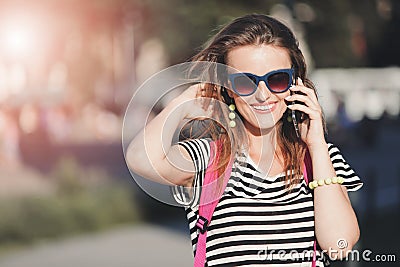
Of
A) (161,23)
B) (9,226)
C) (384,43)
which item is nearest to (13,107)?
(161,23)

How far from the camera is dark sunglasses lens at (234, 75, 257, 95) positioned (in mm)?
2303

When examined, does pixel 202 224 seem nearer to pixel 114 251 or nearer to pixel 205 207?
pixel 205 207

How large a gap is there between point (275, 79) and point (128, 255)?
19.9 feet

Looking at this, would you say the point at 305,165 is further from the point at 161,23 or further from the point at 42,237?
the point at 161,23

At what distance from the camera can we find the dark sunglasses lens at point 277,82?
2.29 meters

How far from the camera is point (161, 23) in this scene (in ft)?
41.9

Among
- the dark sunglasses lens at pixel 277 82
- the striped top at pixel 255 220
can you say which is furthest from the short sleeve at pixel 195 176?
the dark sunglasses lens at pixel 277 82

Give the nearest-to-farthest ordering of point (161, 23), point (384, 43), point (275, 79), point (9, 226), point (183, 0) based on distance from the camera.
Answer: point (275, 79) < point (9, 226) < point (183, 0) < point (161, 23) < point (384, 43)

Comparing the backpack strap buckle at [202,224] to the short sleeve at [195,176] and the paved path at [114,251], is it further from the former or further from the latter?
the paved path at [114,251]

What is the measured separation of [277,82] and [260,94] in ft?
0.18

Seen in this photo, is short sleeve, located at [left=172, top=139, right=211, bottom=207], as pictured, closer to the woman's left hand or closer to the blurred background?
the woman's left hand

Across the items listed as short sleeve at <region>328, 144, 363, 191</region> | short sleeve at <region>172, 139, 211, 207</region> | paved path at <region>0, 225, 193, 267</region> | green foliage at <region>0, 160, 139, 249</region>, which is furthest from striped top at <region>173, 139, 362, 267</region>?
green foliage at <region>0, 160, 139, 249</region>

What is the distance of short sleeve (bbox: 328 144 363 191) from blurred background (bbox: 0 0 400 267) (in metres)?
5.37

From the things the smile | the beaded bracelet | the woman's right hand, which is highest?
the woman's right hand
